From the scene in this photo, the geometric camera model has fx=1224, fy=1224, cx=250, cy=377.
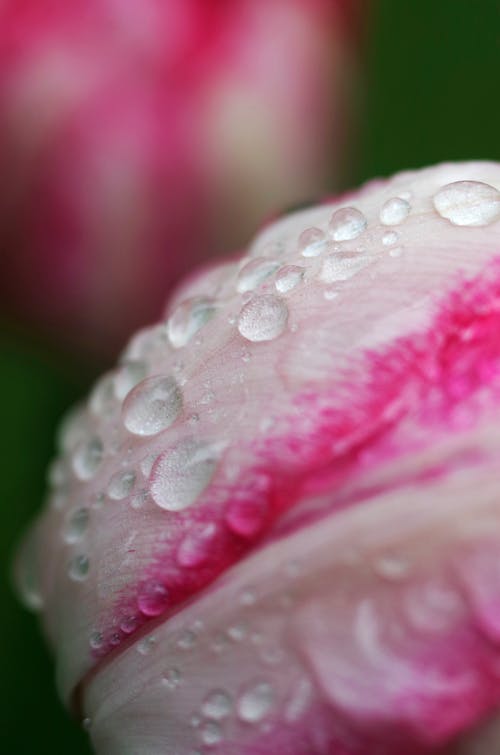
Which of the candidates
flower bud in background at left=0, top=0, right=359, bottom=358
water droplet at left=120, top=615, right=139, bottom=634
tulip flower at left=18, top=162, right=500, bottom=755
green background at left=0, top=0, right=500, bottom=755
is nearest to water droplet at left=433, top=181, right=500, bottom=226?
tulip flower at left=18, top=162, right=500, bottom=755

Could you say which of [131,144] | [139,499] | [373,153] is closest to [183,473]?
[139,499]

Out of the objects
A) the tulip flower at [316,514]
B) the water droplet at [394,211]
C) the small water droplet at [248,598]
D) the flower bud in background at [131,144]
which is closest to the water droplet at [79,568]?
the tulip flower at [316,514]

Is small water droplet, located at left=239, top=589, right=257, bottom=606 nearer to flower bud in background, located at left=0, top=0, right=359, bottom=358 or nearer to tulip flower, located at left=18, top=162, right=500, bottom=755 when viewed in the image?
tulip flower, located at left=18, top=162, right=500, bottom=755

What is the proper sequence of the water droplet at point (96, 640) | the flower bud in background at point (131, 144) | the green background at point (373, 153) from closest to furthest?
the water droplet at point (96, 640) < the flower bud in background at point (131, 144) < the green background at point (373, 153)

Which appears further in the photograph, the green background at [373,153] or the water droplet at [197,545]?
the green background at [373,153]

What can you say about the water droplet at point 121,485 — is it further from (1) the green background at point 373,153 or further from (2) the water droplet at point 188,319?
(1) the green background at point 373,153

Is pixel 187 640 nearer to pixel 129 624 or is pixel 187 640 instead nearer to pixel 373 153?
pixel 129 624
